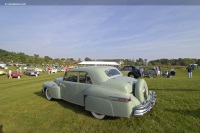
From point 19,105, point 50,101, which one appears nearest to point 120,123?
point 50,101

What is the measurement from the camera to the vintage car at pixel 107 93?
4473mm

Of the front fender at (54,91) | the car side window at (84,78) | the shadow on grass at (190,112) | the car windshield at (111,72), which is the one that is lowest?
the shadow on grass at (190,112)

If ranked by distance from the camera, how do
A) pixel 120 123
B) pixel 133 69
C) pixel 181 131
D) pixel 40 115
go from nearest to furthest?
pixel 181 131 → pixel 120 123 → pixel 40 115 → pixel 133 69

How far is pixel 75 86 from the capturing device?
19.8ft

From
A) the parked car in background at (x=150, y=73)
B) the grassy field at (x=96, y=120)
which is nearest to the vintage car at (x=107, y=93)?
the grassy field at (x=96, y=120)

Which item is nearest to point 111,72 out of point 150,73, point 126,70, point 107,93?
point 107,93

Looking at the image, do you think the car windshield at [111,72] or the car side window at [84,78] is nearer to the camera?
the car side window at [84,78]

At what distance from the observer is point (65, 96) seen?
6555 mm

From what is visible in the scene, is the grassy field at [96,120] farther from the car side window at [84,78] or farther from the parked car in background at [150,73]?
the parked car in background at [150,73]

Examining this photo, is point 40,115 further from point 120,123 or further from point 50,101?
point 120,123

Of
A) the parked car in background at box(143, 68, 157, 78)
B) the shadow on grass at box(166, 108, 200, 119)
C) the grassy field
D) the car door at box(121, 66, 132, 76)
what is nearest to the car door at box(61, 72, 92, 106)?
the grassy field

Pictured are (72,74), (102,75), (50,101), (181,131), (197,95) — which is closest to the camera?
(181,131)

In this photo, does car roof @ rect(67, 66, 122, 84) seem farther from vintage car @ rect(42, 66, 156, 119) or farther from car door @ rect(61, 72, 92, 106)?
car door @ rect(61, 72, 92, 106)

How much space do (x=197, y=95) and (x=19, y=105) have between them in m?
8.05
